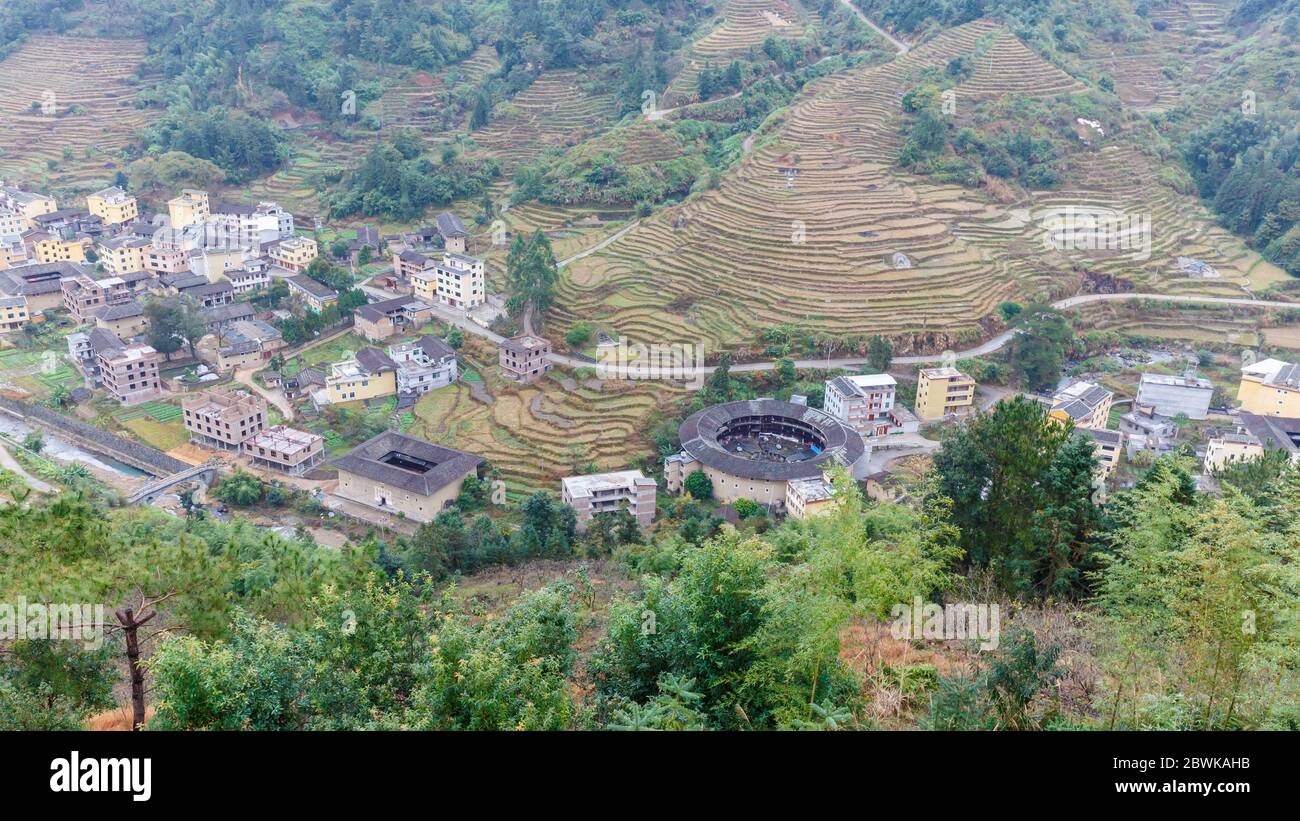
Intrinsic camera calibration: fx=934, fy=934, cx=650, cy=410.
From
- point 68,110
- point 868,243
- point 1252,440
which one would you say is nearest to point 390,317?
point 868,243

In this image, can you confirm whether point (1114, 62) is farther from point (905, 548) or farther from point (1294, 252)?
point (905, 548)

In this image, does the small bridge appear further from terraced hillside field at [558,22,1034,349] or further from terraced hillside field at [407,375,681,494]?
terraced hillside field at [558,22,1034,349]

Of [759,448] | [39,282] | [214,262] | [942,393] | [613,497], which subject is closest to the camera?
[613,497]

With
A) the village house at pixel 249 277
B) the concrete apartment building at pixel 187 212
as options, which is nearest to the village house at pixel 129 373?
the village house at pixel 249 277

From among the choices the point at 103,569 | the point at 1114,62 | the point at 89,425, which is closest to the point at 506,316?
the point at 89,425

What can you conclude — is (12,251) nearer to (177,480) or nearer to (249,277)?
(249,277)

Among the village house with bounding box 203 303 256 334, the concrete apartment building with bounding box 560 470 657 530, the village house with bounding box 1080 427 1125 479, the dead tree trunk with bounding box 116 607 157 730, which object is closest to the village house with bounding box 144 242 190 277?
the village house with bounding box 203 303 256 334
